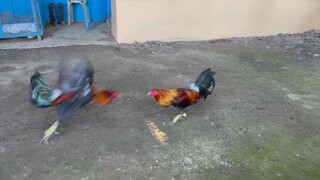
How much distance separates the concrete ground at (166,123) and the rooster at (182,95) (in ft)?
0.78

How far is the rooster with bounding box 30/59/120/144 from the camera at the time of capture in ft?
11.6

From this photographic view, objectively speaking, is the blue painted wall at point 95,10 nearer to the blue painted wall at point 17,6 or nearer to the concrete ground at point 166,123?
the blue painted wall at point 17,6

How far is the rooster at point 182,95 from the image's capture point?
3.84 m

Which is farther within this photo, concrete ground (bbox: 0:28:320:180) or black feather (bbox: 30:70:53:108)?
black feather (bbox: 30:70:53:108)

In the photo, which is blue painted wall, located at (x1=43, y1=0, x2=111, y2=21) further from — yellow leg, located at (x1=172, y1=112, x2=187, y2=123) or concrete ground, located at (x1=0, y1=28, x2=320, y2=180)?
yellow leg, located at (x1=172, y1=112, x2=187, y2=123)

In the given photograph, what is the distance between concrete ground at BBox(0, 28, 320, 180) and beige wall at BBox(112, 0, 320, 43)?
0.72 m

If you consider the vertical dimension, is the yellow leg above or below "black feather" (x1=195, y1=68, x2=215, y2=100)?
below

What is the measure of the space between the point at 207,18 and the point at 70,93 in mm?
4092

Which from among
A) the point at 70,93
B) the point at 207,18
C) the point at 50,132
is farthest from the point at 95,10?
the point at 50,132

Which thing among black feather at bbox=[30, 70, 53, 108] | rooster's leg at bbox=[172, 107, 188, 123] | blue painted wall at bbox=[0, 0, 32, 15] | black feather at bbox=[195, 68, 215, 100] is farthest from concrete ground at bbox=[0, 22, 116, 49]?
rooster's leg at bbox=[172, 107, 188, 123]

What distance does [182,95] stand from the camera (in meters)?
3.85

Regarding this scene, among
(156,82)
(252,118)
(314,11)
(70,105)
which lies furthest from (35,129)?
(314,11)

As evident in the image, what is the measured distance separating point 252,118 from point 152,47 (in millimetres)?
2916

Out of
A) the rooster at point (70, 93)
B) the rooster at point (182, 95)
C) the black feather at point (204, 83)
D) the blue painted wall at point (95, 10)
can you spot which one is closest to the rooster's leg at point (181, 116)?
the rooster at point (182, 95)
